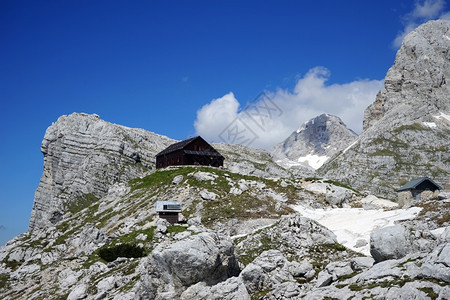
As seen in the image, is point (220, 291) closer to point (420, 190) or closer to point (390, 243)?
point (390, 243)

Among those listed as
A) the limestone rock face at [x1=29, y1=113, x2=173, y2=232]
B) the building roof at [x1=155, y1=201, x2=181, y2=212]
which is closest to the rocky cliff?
the building roof at [x1=155, y1=201, x2=181, y2=212]

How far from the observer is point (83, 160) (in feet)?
426

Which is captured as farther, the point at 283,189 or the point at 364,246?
the point at 283,189

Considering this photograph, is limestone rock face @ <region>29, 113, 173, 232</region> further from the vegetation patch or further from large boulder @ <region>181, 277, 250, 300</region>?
large boulder @ <region>181, 277, 250, 300</region>

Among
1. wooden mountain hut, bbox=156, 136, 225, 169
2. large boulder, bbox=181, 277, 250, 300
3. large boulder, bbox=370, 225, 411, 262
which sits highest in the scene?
wooden mountain hut, bbox=156, 136, 225, 169

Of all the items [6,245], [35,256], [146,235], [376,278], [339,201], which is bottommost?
[376,278]

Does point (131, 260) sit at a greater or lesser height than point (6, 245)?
lesser

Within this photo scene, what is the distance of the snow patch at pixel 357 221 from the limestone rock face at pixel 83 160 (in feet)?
252

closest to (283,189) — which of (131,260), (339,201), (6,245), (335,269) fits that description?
(339,201)

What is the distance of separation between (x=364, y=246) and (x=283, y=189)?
27768 millimetres

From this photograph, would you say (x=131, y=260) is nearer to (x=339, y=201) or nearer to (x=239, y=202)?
(x=239, y=202)

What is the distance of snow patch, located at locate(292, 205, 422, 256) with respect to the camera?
42.7 meters

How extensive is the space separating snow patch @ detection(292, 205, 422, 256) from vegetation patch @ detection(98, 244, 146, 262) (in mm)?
24471

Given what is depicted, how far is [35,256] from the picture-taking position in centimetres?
5831
